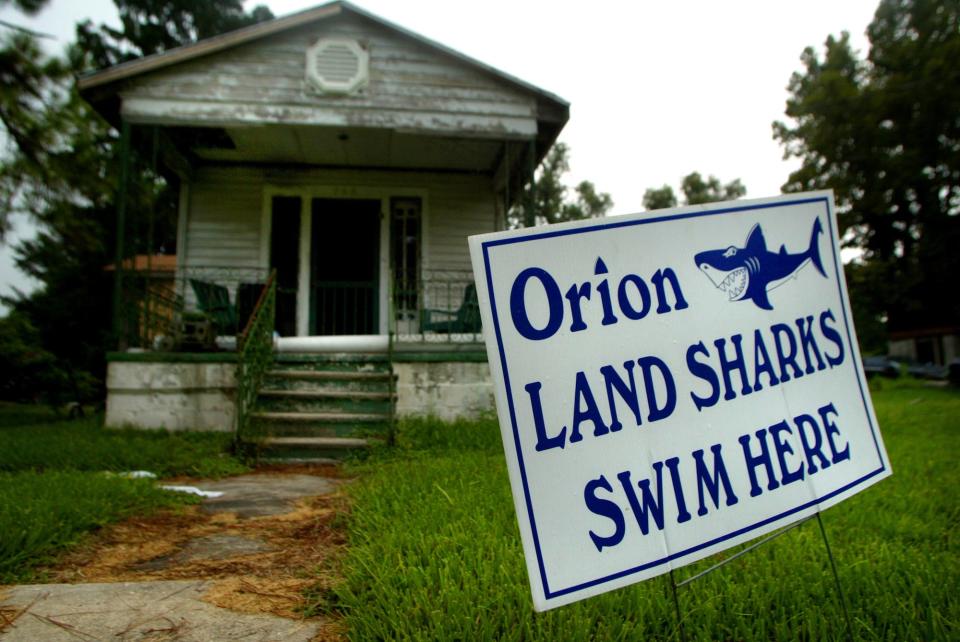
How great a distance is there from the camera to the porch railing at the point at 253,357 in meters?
5.40

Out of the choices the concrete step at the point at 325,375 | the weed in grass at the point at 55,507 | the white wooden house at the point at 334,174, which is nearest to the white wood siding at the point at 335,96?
the white wooden house at the point at 334,174

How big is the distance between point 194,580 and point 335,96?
21.6ft

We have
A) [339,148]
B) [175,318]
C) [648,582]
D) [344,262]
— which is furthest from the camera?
[344,262]

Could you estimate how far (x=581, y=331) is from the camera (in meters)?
1.43

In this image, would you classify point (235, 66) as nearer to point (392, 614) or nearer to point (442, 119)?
point (442, 119)

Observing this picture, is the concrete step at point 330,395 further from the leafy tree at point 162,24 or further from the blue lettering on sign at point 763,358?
the leafy tree at point 162,24

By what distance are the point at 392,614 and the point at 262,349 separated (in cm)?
Answer: 471

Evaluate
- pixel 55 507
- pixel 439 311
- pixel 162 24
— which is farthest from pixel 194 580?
pixel 162 24

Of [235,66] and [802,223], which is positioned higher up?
[235,66]

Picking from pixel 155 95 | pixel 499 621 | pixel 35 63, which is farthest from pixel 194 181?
pixel 499 621

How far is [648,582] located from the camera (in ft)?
7.05

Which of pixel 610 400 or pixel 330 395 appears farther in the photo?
pixel 330 395

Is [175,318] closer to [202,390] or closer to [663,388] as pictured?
[202,390]

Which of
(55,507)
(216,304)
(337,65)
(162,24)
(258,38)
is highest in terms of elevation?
(162,24)
